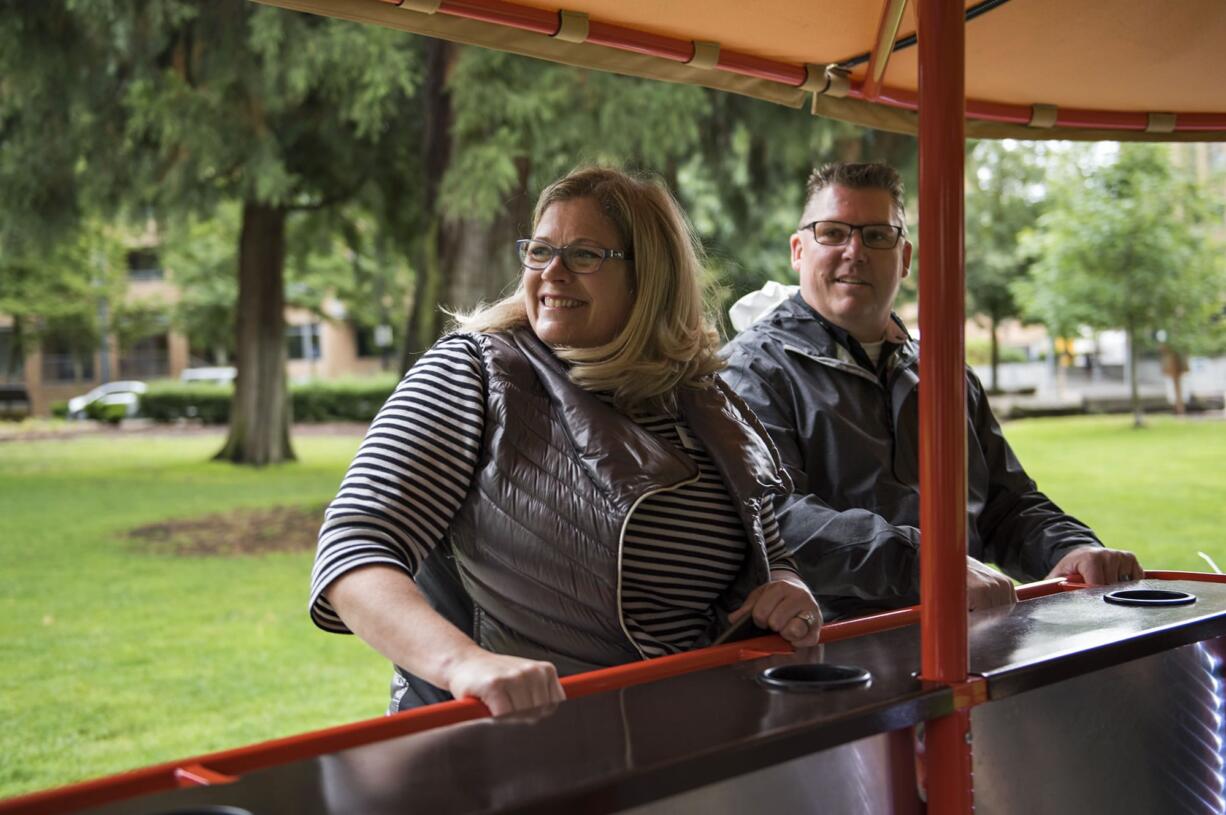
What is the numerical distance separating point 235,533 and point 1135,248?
14849 millimetres

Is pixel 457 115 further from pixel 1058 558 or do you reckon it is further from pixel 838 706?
pixel 838 706

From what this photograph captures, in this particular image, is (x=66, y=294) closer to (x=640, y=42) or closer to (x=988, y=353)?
(x=988, y=353)

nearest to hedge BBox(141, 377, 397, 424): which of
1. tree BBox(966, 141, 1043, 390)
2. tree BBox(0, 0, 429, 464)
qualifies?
tree BBox(966, 141, 1043, 390)

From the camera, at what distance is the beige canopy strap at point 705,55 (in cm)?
281

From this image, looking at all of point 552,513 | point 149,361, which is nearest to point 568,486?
point 552,513

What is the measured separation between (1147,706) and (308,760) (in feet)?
4.92

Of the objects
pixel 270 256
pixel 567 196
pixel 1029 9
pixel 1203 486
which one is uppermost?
pixel 270 256

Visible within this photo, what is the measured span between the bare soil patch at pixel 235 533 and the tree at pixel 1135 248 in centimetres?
1329

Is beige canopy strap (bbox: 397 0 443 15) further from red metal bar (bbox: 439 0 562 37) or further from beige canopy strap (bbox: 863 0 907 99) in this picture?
beige canopy strap (bbox: 863 0 907 99)

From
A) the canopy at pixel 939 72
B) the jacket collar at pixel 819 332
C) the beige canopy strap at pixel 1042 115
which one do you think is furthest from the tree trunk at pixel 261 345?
the canopy at pixel 939 72

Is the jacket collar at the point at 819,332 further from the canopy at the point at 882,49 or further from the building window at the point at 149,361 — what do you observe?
the building window at the point at 149,361

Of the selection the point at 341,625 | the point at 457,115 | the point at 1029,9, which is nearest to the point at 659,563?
the point at 341,625

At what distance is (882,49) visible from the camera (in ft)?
9.52

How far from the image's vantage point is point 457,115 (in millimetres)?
10781
